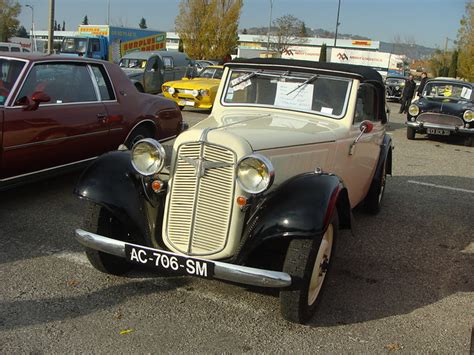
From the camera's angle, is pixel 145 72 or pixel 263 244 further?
pixel 145 72

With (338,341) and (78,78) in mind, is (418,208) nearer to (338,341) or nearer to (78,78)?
(338,341)

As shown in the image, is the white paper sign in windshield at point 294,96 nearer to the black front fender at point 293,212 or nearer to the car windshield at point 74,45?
A: the black front fender at point 293,212

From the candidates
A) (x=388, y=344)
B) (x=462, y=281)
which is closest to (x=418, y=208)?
(x=462, y=281)

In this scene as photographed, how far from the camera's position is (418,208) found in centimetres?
621

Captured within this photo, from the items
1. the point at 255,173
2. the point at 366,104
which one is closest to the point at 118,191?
the point at 255,173

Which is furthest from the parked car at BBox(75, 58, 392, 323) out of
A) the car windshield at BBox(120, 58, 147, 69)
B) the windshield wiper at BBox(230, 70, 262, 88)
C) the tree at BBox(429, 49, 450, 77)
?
the tree at BBox(429, 49, 450, 77)

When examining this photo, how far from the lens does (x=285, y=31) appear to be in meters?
→ 53.9

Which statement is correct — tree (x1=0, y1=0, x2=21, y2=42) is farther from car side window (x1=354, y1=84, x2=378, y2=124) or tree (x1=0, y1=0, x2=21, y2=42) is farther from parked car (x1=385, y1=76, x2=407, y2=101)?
car side window (x1=354, y1=84, x2=378, y2=124)

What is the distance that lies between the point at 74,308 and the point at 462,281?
10.2 feet

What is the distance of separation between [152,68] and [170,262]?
15.1 metres

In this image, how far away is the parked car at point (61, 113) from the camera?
16.5 feet

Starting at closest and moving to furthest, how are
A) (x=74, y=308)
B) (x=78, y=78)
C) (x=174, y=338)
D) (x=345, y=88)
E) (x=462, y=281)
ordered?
(x=174, y=338) → (x=74, y=308) → (x=462, y=281) → (x=345, y=88) → (x=78, y=78)

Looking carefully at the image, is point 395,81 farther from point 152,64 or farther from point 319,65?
point 319,65

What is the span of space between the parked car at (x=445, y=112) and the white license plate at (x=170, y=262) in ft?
35.1
